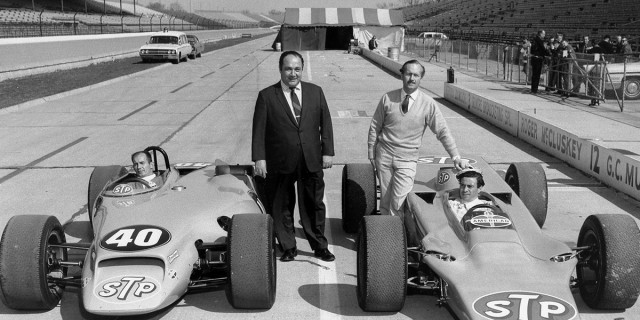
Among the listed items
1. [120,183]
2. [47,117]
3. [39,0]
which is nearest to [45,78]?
[47,117]

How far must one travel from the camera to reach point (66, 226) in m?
8.64

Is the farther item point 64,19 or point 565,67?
point 64,19

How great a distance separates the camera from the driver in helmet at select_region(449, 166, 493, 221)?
6.21 metres

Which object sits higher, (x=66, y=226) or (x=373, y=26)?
(x=373, y=26)

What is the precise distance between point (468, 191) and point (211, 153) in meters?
7.94

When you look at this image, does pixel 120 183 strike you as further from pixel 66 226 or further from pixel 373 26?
pixel 373 26

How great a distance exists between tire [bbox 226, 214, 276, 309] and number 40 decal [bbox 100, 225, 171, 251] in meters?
0.56

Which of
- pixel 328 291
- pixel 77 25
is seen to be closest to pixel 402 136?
pixel 328 291

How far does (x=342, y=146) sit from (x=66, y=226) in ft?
22.0

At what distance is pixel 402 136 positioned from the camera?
274 inches

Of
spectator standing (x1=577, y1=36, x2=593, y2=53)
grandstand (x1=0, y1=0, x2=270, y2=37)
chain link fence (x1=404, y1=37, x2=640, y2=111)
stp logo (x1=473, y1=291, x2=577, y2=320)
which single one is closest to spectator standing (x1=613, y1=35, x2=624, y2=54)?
spectator standing (x1=577, y1=36, x2=593, y2=53)

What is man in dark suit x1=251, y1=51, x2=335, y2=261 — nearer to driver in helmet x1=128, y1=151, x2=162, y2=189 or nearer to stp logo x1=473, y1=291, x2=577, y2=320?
driver in helmet x1=128, y1=151, x2=162, y2=189

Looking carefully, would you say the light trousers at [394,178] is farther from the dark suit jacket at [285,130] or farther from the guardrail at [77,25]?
the guardrail at [77,25]

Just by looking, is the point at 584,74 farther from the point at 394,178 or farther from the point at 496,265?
the point at 496,265
